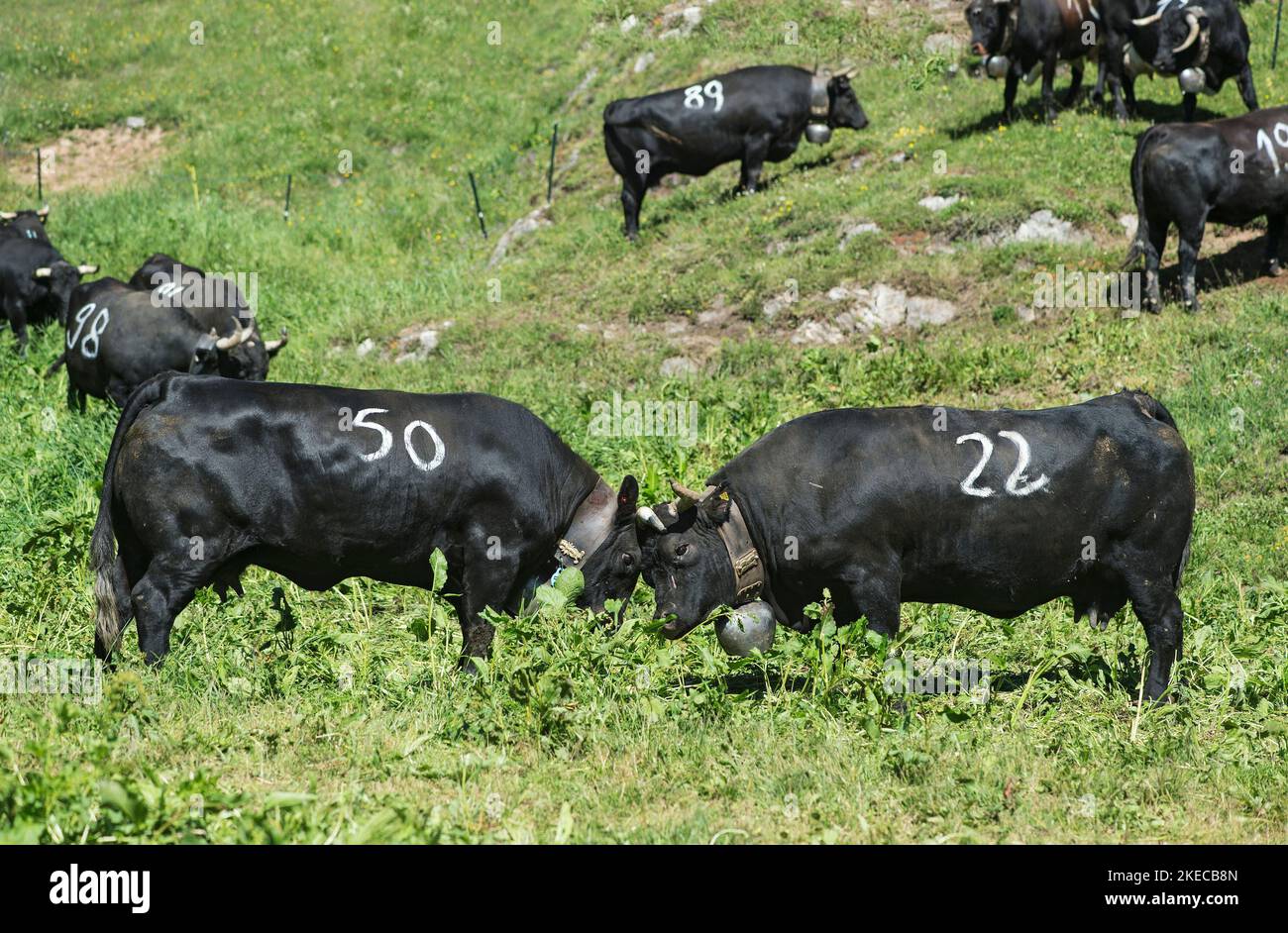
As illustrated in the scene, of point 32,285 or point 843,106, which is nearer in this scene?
point 32,285

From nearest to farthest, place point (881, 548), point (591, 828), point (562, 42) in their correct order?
1. point (591, 828)
2. point (881, 548)
3. point (562, 42)

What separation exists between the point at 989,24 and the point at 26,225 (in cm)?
1431

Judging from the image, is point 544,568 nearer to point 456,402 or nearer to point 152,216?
point 456,402

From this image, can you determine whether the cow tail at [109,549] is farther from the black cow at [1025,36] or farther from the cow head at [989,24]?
the cow head at [989,24]

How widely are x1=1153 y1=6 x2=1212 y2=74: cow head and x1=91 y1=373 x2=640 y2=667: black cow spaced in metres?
13.1

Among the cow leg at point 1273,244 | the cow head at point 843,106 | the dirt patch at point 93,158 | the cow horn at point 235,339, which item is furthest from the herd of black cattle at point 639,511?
the dirt patch at point 93,158

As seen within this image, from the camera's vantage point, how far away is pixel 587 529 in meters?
9.23

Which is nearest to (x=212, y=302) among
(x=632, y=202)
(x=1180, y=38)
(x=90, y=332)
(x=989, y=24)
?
(x=90, y=332)

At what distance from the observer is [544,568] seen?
9.29 m

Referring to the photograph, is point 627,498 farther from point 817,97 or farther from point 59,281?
point 59,281

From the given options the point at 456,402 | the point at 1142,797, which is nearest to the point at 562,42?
the point at 456,402

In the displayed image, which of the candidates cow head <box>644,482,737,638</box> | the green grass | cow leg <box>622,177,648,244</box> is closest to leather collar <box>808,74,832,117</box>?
the green grass

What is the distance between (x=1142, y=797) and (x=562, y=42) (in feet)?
80.0

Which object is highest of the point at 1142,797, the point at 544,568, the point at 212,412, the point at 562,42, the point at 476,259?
the point at 562,42
